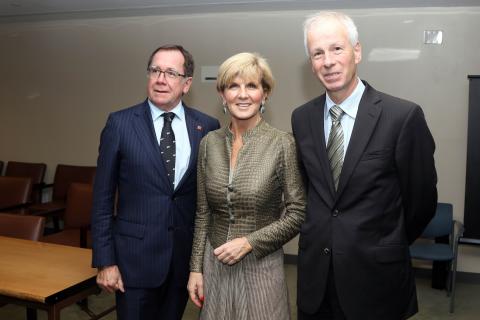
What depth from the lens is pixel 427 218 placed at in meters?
1.67

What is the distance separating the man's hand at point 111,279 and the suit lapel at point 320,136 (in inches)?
35.6

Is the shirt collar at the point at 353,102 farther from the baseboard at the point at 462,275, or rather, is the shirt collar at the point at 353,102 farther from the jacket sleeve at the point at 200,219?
the baseboard at the point at 462,275

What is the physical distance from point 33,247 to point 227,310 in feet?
4.31

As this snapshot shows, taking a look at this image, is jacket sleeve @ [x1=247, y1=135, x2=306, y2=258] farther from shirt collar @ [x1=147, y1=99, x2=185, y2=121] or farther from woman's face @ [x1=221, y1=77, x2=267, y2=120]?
shirt collar @ [x1=147, y1=99, x2=185, y2=121]

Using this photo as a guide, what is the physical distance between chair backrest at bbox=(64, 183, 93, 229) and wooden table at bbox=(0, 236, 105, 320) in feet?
4.04

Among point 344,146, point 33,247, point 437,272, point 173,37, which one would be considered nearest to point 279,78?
point 173,37

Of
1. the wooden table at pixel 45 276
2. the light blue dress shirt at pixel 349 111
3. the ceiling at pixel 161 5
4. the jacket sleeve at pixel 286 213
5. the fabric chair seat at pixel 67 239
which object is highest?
the ceiling at pixel 161 5

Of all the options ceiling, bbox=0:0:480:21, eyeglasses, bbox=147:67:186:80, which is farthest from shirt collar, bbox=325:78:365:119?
ceiling, bbox=0:0:480:21

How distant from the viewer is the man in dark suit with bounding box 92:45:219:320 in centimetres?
186

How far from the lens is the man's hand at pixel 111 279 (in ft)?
6.11

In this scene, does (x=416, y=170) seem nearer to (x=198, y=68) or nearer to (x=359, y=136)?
(x=359, y=136)

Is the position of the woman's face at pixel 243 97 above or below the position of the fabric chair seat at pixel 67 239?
above

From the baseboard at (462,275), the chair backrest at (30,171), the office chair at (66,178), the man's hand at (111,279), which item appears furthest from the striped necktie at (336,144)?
the chair backrest at (30,171)

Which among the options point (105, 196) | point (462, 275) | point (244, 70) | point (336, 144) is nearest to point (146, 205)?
point (105, 196)
